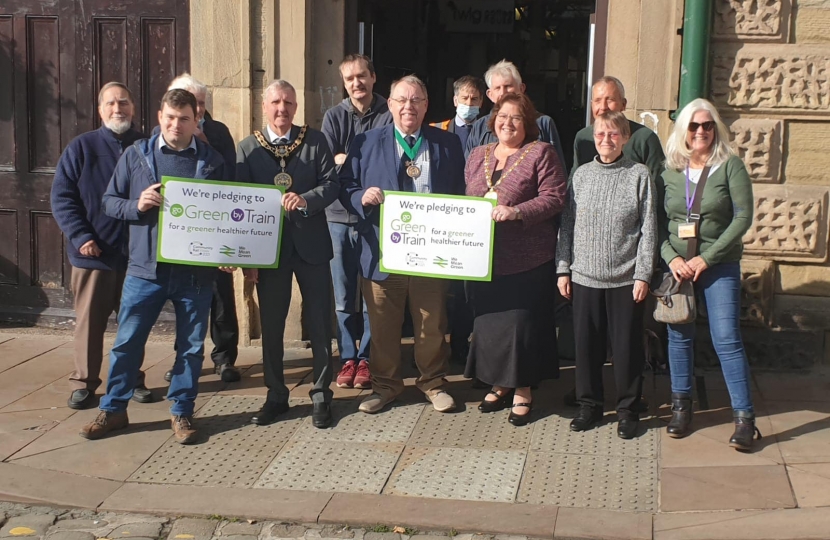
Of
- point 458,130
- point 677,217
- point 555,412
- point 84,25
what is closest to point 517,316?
point 555,412

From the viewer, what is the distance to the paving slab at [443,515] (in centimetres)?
450

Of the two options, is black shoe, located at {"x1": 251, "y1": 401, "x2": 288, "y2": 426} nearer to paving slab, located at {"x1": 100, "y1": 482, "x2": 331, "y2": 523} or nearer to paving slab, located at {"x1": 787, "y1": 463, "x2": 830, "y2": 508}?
paving slab, located at {"x1": 100, "y1": 482, "x2": 331, "y2": 523}

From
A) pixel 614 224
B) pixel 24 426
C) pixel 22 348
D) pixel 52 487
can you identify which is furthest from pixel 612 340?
pixel 22 348

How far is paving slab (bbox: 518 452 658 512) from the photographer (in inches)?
185

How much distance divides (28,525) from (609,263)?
10.6ft

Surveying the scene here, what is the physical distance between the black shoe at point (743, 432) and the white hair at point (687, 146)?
4.45 ft

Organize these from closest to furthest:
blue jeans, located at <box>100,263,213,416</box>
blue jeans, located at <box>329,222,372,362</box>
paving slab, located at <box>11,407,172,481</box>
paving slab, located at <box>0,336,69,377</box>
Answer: paving slab, located at <box>11,407,172,481</box>, blue jeans, located at <box>100,263,213,416</box>, blue jeans, located at <box>329,222,372,362</box>, paving slab, located at <box>0,336,69,377</box>

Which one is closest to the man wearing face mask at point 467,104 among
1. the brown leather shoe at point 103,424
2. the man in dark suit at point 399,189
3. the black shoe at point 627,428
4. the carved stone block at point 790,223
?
the man in dark suit at point 399,189

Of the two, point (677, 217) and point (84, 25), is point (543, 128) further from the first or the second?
point (84, 25)

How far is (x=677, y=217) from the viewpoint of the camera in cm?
534

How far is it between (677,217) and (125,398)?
325cm

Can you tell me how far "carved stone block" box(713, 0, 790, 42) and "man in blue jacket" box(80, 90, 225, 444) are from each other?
3.43 metres

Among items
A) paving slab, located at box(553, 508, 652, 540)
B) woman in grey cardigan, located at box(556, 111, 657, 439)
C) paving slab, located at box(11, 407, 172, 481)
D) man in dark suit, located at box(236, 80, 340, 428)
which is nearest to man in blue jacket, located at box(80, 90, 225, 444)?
paving slab, located at box(11, 407, 172, 481)

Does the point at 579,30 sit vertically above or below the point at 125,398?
above
